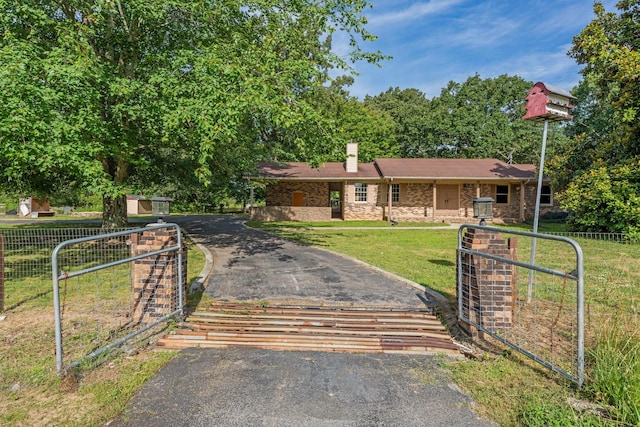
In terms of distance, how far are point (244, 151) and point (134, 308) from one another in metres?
8.49

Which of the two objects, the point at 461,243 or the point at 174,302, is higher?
the point at 461,243

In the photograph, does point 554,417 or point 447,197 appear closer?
point 554,417

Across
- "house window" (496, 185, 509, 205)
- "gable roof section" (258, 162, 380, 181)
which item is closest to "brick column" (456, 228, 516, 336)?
"gable roof section" (258, 162, 380, 181)

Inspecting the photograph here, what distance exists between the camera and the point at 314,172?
22578mm

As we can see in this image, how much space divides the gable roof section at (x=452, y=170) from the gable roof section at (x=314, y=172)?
91 cm

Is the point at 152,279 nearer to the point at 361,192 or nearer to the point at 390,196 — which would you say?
the point at 390,196

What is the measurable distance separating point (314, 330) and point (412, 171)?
18777mm

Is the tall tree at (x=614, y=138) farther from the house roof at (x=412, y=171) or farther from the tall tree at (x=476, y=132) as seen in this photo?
the tall tree at (x=476, y=132)

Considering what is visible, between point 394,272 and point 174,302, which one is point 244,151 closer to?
point 394,272

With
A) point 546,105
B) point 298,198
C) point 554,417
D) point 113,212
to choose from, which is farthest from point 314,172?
point 554,417

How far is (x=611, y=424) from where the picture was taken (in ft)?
7.39

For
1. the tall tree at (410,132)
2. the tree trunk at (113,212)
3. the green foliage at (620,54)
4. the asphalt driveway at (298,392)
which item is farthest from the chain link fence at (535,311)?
the tall tree at (410,132)

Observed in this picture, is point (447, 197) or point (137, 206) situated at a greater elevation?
point (447, 197)

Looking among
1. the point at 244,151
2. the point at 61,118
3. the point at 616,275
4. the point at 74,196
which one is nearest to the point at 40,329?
the point at 61,118
